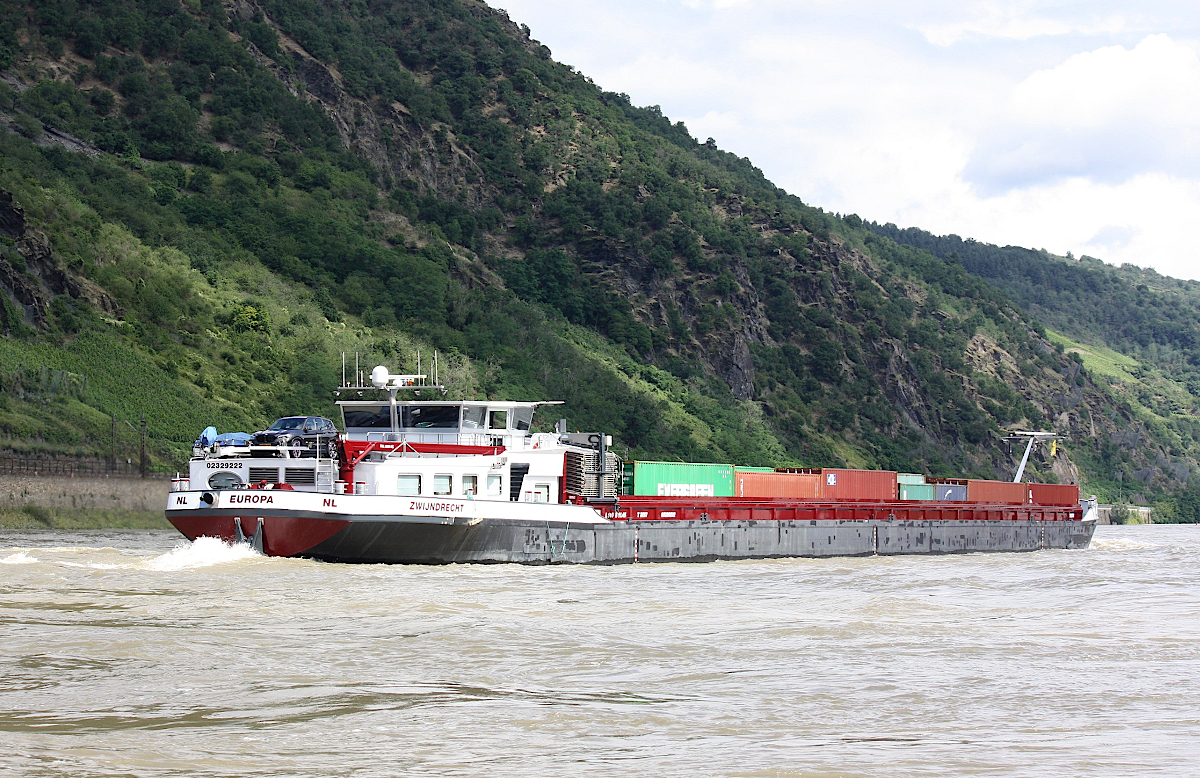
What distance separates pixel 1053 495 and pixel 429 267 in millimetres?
67588

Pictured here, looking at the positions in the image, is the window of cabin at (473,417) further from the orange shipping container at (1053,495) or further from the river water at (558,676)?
the orange shipping container at (1053,495)

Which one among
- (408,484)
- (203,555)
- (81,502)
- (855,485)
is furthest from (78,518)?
(855,485)

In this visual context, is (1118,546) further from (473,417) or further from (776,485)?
(473,417)

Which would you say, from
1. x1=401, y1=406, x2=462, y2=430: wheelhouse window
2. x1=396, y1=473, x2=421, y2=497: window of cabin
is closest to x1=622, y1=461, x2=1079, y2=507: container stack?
x1=401, y1=406, x2=462, y2=430: wheelhouse window

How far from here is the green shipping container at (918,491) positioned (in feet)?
221

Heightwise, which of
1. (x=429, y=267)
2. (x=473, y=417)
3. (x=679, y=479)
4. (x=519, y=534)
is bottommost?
(x=519, y=534)

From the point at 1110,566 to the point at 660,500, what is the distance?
2161cm

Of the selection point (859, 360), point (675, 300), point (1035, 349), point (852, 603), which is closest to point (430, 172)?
point (675, 300)

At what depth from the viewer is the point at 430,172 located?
155000mm

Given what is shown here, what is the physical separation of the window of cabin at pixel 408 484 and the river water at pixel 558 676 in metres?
3.29

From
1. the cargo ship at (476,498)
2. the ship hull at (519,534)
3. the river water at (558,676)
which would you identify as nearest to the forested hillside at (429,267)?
the cargo ship at (476,498)

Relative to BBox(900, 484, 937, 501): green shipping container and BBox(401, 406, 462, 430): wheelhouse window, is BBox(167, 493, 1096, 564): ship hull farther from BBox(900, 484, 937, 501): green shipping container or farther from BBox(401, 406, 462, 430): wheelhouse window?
BBox(900, 484, 937, 501): green shipping container

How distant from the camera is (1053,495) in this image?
79.5 meters

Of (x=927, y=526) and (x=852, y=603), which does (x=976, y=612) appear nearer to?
(x=852, y=603)
